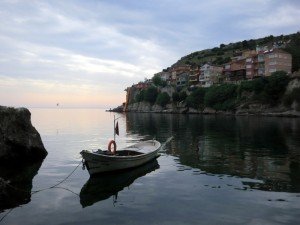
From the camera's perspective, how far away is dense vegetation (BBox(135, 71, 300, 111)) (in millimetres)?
120812

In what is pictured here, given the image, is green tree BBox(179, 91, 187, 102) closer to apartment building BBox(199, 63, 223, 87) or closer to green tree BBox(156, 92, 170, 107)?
green tree BBox(156, 92, 170, 107)

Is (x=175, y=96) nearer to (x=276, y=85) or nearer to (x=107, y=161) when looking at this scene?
(x=276, y=85)

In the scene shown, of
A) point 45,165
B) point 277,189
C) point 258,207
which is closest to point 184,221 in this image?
point 258,207

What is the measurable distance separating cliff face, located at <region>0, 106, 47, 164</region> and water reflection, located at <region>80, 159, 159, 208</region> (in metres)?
9.71

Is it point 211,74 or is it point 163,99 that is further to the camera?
point 163,99

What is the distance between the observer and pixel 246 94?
441 ft

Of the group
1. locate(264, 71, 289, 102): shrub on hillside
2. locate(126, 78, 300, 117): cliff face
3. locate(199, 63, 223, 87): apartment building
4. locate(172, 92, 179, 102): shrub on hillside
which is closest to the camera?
locate(126, 78, 300, 117): cliff face

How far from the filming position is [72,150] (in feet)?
139

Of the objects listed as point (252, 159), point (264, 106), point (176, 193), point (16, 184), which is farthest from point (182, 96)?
point (176, 193)

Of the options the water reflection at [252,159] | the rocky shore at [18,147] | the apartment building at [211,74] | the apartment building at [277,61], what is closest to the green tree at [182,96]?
the apartment building at [211,74]

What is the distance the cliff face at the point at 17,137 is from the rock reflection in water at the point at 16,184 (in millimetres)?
1758

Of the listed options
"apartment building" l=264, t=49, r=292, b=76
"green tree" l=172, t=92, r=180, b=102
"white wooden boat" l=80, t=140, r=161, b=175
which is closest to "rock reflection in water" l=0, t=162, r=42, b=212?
"white wooden boat" l=80, t=140, r=161, b=175

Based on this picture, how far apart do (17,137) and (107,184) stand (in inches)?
462

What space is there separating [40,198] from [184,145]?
1004 inches
